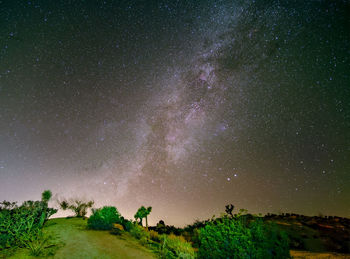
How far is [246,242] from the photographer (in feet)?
16.3

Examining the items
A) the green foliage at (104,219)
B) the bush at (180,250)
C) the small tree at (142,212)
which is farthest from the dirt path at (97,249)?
the small tree at (142,212)

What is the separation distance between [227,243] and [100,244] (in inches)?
319

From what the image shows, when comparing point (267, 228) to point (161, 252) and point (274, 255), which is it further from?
point (161, 252)

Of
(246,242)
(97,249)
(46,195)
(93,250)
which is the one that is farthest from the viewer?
(46,195)

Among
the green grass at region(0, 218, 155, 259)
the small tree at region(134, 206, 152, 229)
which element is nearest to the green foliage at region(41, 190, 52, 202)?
the small tree at region(134, 206, 152, 229)

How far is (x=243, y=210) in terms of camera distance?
5.59 meters

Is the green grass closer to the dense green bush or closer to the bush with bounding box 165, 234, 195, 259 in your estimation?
the bush with bounding box 165, 234, 195, 259

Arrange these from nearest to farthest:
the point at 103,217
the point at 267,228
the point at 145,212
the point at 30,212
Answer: the point at 267,228 → the point at 30,212 → the point at 103,217 → the point at 145,212

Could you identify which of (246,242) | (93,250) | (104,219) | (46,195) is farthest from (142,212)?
(246,242)

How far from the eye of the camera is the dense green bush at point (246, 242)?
4672mm

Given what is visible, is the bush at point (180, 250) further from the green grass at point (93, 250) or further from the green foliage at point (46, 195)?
the green foliage at point (46, 195)

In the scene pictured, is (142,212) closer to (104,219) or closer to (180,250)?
(104,219)

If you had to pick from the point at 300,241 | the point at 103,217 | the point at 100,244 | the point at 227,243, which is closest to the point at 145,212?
the point at 103,217

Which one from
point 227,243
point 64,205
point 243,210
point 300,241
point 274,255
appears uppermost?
point 64,205
